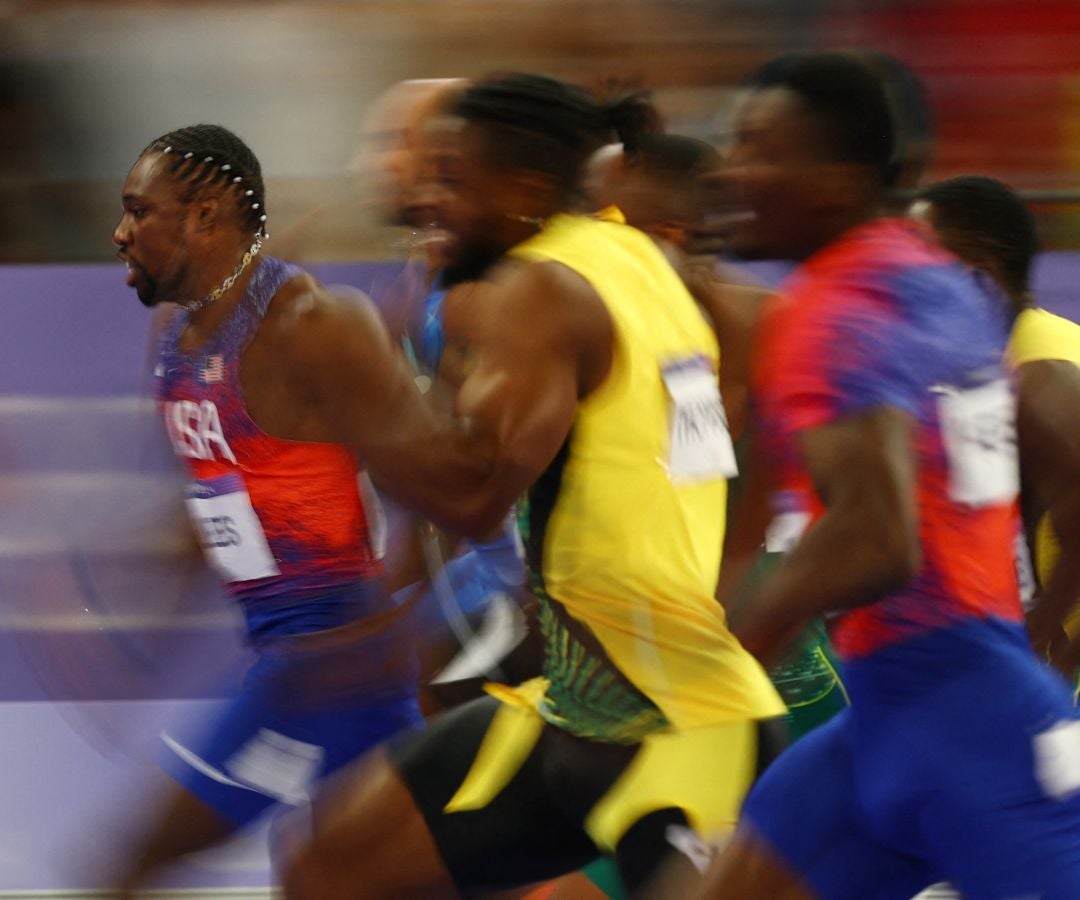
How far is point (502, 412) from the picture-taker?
2.42 metres

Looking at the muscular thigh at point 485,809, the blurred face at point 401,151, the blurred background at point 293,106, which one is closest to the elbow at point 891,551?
the muscular thigh at point 485,809

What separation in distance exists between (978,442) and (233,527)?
125 centimetres

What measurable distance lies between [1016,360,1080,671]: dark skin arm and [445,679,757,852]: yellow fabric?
0.76 metres

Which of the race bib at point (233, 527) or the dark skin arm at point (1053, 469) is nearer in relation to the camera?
the race bib at point (233, 527)

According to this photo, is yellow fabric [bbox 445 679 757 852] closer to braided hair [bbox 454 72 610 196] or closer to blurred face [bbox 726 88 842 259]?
blurred face [bbox 726 88 842 259]

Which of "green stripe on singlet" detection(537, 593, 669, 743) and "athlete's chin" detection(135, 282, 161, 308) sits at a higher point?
"athlete's chin" detection(135, 282, 161, 308)

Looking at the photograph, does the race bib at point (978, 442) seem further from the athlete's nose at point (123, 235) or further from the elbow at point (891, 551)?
the athlete's nose at point (123, 235)

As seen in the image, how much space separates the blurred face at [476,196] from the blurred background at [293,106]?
2.61 m

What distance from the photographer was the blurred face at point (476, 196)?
272 cm

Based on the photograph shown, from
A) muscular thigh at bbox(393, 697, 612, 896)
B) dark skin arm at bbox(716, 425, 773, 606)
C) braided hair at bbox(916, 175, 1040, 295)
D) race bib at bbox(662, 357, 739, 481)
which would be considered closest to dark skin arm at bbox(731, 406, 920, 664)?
race bib at bbox(662, 357, 739, 481)

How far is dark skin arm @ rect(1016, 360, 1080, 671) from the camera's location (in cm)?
311

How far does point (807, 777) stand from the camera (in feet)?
7.68

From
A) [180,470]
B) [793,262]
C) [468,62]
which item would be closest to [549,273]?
[793,262]

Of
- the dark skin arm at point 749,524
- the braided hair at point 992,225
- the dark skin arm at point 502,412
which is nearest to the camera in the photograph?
the dark skin arm at point 502,412
